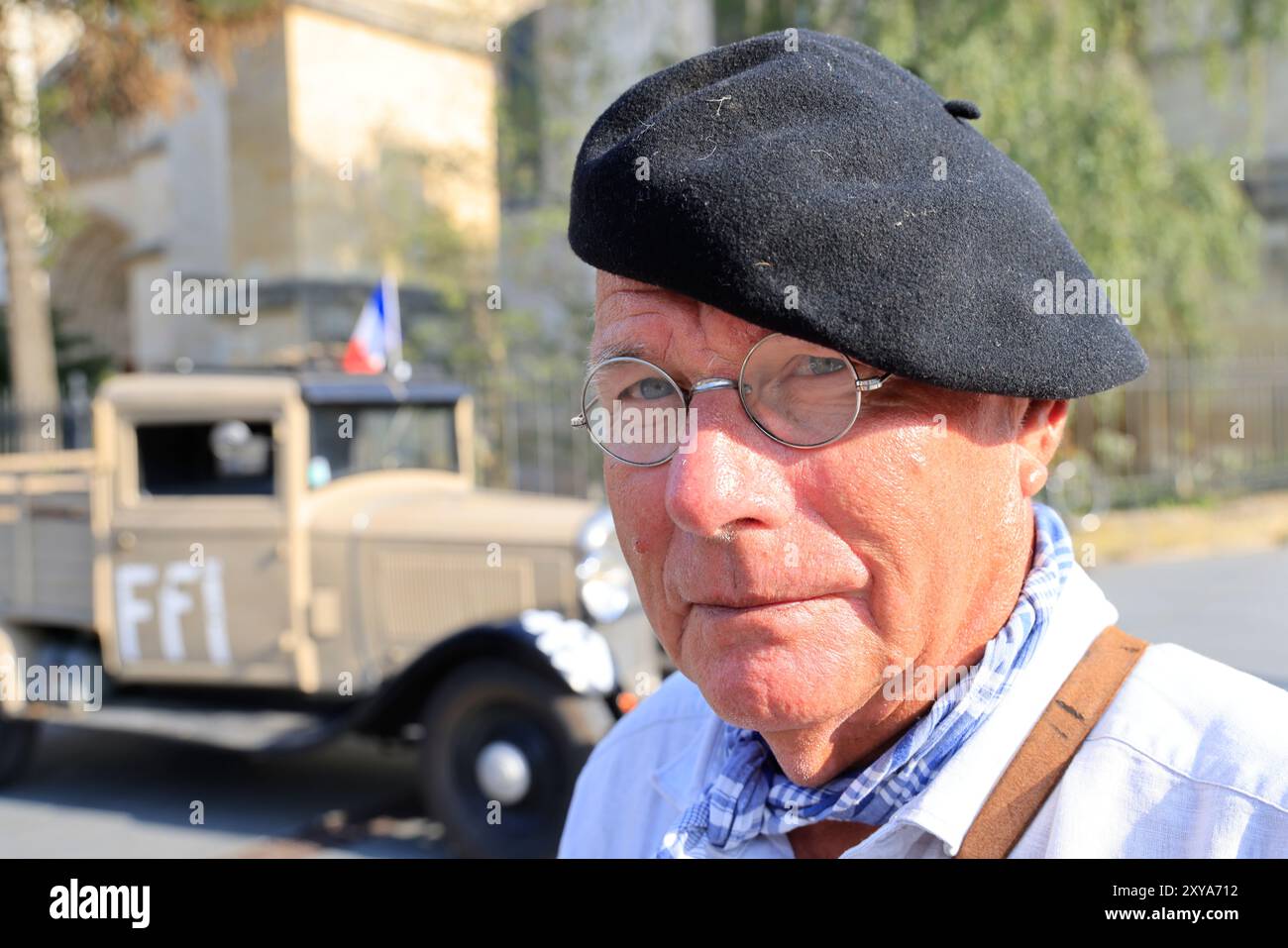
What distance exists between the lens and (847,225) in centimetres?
103

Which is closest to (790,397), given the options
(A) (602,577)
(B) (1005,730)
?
(B) (1005,730)

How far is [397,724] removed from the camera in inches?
197

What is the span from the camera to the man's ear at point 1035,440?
46.2 inches

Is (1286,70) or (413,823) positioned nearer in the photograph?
(413,823)

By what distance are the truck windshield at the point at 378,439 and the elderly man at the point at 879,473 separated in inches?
177

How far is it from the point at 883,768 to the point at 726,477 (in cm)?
34

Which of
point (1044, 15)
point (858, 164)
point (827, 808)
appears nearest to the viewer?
point (858, 164)

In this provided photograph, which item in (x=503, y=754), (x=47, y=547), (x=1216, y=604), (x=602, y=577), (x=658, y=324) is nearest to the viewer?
(x=658, y=324)

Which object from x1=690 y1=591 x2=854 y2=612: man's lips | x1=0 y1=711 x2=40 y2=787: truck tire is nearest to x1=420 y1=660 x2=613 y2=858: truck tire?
x1=0 y1=711 x2=40 y2=787: truck tire

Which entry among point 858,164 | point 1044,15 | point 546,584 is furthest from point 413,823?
point 1044,15

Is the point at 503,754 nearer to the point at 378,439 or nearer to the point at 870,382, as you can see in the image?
the point at 378,439

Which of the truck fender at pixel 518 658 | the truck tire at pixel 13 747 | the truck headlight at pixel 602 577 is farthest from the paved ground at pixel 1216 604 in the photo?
the truck tire at pixel 13 747

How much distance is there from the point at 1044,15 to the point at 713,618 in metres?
10.5
